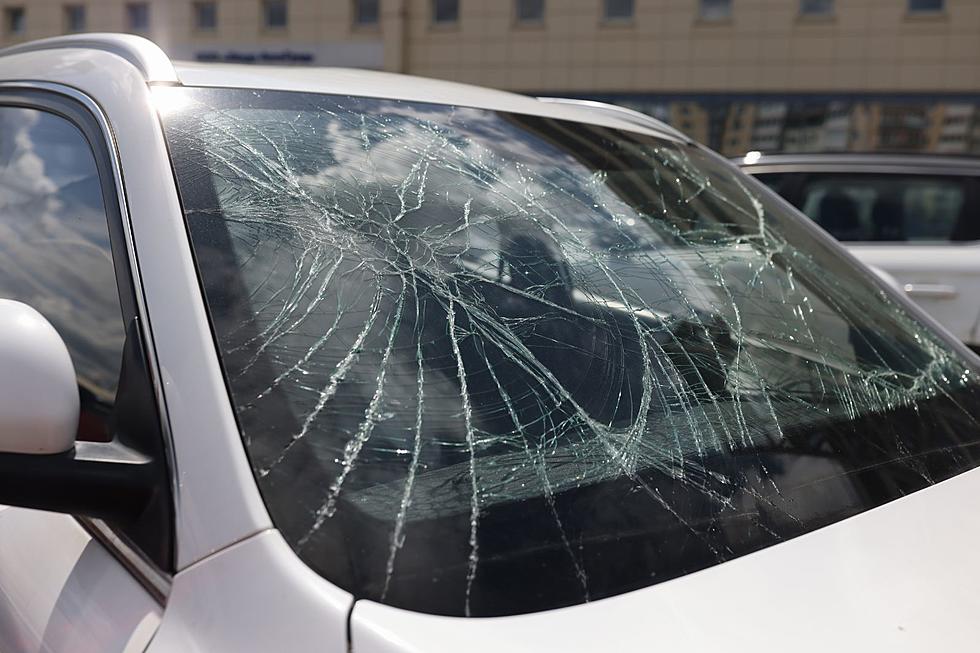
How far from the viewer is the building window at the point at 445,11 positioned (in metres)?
24.5

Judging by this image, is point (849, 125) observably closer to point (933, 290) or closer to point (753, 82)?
point (753, 82)

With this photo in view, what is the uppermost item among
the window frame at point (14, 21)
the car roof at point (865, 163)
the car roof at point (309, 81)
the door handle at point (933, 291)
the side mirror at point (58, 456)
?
the window frame at point (14, 21)

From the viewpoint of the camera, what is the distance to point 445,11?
2467 cm

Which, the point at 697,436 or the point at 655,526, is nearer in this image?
the point at 655,526

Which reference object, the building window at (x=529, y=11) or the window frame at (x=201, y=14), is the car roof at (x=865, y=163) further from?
the window frame at (x=201, y=14)

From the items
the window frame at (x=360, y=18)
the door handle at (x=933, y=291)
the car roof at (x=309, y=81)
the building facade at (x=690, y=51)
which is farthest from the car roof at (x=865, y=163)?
the window frame at (x=360, y=18)

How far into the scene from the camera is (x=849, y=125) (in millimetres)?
22188

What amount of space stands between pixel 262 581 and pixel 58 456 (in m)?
0.32

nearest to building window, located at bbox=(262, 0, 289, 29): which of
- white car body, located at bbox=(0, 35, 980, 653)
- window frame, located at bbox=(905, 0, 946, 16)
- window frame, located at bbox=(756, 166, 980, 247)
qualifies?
window frame, located at bbox=(905, 0, 946, 16)

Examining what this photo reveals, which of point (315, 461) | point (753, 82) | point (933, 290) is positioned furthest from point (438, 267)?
point (753, 82)

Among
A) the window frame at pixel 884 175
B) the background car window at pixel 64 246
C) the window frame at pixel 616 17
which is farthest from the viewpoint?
the window frame at pixel 616 17

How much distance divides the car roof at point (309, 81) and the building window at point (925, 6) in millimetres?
22724

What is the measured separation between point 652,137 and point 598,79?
22384 mm

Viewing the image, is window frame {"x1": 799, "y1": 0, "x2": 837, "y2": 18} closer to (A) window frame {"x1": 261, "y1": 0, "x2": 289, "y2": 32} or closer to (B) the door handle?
(A) window frame {"x1": 261, "y1": 0, "x2": 289, "y2": 32}
